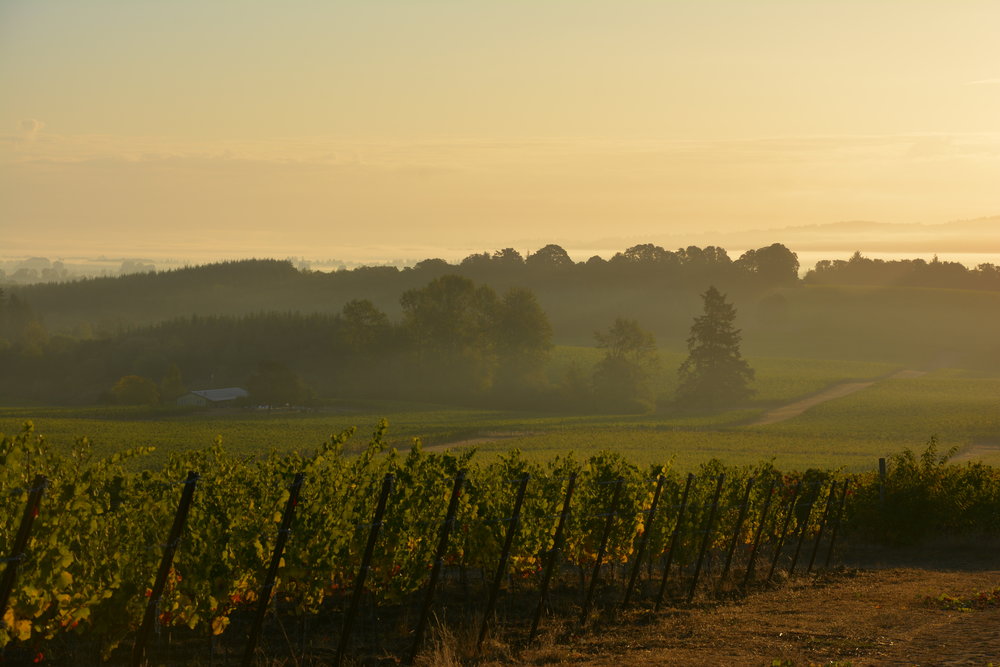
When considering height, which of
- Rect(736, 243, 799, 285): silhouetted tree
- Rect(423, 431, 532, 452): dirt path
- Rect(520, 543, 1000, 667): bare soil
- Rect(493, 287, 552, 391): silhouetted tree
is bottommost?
Rect(423, 431, 532, 452): dirt path

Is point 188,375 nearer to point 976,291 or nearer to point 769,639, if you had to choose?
point 769,639

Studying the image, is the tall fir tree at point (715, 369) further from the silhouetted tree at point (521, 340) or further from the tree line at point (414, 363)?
the silhouetted tree at point (521, 340)

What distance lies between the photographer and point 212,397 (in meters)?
75.9

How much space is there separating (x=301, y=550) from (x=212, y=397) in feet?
224

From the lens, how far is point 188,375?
96.9m

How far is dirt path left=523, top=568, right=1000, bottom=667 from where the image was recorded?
11.1 m

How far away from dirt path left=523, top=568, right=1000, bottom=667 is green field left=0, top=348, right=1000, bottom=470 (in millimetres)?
27567

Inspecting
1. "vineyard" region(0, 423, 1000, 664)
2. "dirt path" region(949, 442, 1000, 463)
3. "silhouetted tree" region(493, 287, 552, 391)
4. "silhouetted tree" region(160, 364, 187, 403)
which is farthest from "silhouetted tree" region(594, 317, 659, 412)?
"vineyard" region(0, 423, 1000, 664)

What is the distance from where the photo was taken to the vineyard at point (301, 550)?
360 inches

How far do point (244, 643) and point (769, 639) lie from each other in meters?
6.59

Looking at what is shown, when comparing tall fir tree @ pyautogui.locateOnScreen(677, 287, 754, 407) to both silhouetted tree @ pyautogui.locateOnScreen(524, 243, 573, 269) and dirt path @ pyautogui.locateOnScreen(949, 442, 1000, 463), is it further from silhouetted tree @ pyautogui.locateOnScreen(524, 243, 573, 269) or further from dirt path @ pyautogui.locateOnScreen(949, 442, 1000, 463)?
silhouetted tree @ pyautogui.locateOnScreen(524, 243, 573, 269)

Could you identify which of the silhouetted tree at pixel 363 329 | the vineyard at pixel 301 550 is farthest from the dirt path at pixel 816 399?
the vineyard at pixel 301 550

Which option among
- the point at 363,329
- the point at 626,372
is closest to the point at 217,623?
the point at 626,372

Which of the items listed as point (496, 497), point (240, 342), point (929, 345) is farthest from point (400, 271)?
point (496, 497)
